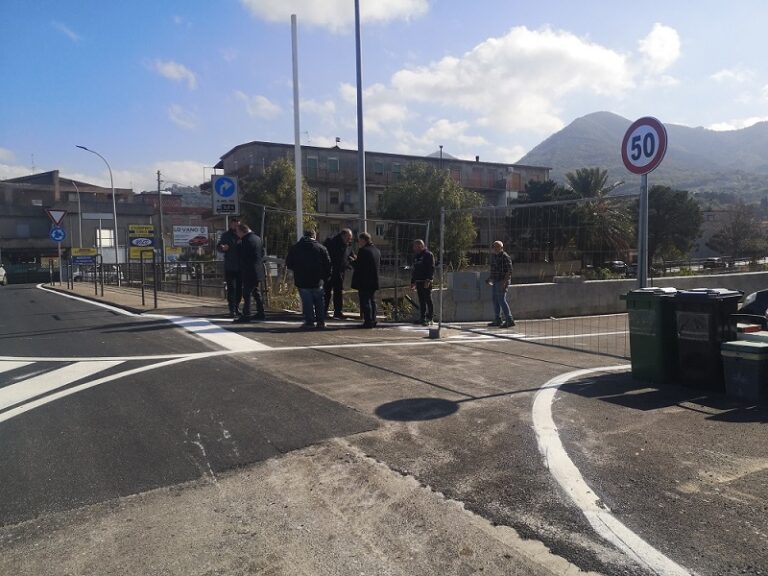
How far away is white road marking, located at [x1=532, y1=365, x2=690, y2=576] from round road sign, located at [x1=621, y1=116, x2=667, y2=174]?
3.60m

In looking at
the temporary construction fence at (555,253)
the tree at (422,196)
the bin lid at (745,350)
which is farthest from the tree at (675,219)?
the bin lid at (745,350)

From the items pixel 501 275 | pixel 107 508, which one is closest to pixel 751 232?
pixel 501 275

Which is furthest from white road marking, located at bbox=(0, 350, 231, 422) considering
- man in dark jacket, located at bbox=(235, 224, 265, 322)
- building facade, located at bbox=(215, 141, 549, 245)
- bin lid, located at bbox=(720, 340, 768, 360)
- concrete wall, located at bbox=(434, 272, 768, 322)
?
building facade, located at bbox=(215, 141, 549, 245)

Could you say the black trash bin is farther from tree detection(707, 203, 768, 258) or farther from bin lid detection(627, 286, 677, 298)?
tree detection(707, 203, 768, 258)

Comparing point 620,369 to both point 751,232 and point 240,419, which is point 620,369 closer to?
point 240,419

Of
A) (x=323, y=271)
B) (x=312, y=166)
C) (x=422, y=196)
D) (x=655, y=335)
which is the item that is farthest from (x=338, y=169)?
(x=655, y=335)

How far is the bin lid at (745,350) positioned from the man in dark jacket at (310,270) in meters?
6.56

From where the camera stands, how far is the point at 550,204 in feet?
32.6

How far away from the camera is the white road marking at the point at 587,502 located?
278cm

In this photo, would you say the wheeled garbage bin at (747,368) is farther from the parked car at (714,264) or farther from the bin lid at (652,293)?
the parked car at (714,264)

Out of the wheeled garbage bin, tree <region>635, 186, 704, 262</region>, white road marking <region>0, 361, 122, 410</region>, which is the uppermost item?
tree <region>635, 186, 704, 262</region>

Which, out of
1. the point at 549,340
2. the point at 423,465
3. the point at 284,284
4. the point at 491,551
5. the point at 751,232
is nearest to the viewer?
the point at 491,551

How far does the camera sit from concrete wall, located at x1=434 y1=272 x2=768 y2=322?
1305 centimetres

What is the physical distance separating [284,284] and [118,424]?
30.5 feet
